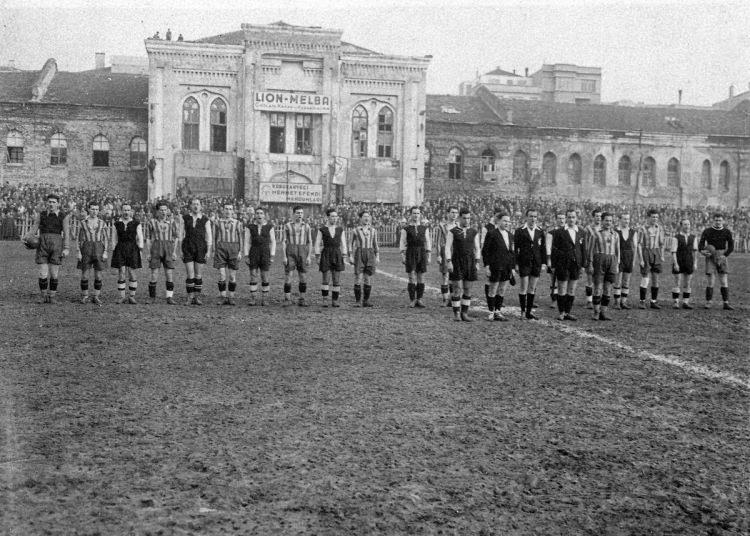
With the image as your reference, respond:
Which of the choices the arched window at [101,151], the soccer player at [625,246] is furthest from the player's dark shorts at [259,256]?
the arched window at [101,151]

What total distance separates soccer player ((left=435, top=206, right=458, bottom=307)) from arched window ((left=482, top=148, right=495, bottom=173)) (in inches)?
1233

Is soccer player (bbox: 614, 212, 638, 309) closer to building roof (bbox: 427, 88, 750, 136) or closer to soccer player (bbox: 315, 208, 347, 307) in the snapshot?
soccer player (bbox: 315, 208, 347, 307)

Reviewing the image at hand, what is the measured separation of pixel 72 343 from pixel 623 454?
707cm

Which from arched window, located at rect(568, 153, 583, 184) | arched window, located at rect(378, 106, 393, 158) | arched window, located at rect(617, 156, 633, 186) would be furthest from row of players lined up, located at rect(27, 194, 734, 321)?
arched window, located at rect(617, 156, 633, 186)

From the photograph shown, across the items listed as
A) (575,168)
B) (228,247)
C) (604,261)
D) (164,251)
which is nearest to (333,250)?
(228,247)

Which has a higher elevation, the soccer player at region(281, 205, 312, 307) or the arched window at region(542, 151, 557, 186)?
the arched window at region(542, 151, 557, 186)

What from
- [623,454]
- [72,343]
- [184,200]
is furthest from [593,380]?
[184,200]

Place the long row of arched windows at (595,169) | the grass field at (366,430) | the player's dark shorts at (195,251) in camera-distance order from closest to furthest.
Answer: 1. the grass field at (366,430)
2. the player's dark shorts at (195,251)
3. the long row of arched windows at (595,169)

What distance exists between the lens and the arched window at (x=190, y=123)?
38.8 m

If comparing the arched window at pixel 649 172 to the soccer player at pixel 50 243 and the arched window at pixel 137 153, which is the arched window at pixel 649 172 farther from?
the soccer player at pixel 50 243

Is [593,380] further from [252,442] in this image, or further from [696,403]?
[252,442]

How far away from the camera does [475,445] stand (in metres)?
5.84

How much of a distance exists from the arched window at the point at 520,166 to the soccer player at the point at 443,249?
32.2 m

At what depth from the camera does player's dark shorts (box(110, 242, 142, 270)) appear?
1360 cm
